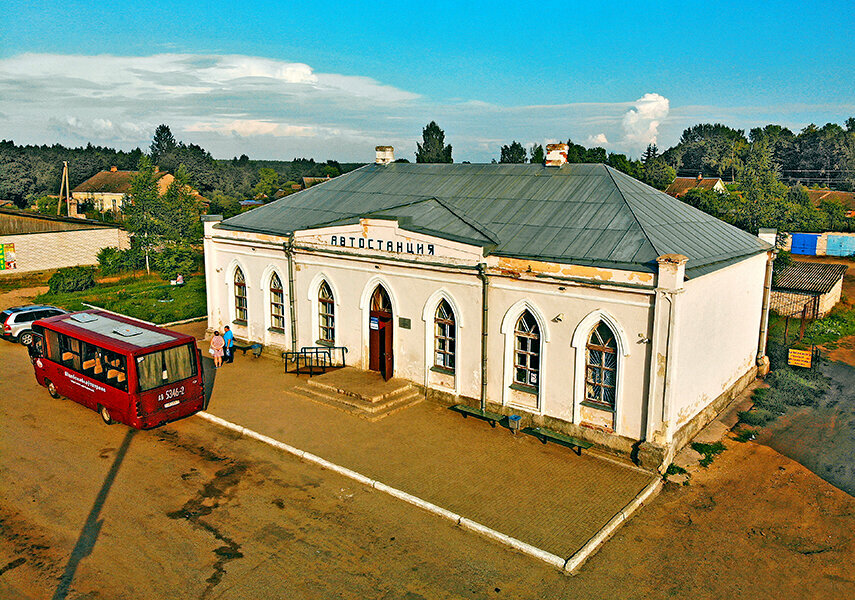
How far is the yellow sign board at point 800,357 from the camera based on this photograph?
62.9 ft

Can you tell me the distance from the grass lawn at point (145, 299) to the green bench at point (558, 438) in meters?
18.0

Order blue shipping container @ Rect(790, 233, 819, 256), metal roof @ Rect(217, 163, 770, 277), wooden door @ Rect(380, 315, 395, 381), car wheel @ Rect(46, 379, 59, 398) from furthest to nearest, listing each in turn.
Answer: blue shipping container @ Rect(790, 233, 819, 256) < wooden door @ Rect(380, 315, 395, 381) < car wheel @ Rect(46, 379, 59, 398) < metal roof @ Rect(217, 163, 770, 277)

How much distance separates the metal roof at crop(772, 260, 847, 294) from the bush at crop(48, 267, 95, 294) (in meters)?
34.1

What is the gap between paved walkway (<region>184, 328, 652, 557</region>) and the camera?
37.9 ft

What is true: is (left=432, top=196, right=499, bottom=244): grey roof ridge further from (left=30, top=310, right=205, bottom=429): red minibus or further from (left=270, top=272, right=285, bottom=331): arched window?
(left=30, top=310, right=205, bottom=429): red minibus

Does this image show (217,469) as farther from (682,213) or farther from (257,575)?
(682,213)

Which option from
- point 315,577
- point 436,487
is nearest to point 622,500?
point 436,487

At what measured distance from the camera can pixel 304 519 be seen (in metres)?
11.5

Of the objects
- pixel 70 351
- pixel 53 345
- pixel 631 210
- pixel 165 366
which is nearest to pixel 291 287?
pixel 165 366

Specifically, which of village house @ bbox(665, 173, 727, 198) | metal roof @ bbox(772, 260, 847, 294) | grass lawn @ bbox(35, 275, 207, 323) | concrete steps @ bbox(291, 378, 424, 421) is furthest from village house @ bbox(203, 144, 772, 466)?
village house @ bbox(665, 173, 727, 198)

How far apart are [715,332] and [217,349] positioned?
47.5ft

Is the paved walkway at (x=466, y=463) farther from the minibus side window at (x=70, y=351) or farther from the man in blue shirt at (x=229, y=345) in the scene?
the minibus side window at (x=70, y=351)

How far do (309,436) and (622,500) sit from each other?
23.6 feet

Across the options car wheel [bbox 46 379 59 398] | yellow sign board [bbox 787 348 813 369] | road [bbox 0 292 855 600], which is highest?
yellow sign board [bbox 787 348 813 369]
